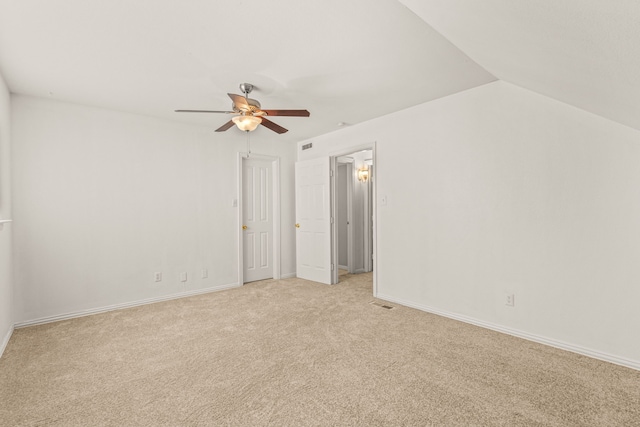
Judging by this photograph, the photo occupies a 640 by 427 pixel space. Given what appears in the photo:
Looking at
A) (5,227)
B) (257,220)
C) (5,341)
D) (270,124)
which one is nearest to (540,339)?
(270,124)

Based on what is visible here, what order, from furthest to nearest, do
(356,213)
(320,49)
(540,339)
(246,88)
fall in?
(356,213), (246,88), (540,339), (320,49)

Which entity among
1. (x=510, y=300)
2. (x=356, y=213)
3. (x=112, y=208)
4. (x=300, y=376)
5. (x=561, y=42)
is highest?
(x=561, y=42)

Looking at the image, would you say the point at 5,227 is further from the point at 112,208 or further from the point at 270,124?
the point at 270,124

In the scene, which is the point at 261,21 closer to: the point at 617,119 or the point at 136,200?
the point at 617,119

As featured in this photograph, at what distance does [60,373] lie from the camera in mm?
2250

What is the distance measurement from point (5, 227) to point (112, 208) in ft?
3.44

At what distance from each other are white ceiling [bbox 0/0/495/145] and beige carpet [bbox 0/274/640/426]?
246 cm

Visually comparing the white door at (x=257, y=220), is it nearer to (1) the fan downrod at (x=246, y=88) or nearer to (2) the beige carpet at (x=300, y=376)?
(2) the beige carpet at (x=300, y=376)

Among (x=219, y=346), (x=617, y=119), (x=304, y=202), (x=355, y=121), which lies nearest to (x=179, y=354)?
(x=219, y=346)

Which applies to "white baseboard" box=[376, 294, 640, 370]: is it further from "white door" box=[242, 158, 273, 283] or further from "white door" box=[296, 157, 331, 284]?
"white door" box=[242, 158, 273, 283]

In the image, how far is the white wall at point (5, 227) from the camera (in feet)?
8.80

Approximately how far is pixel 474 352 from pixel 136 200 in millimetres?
4184

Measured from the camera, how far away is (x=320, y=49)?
2367 millimetres

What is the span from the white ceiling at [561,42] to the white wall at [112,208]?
3.64 m
